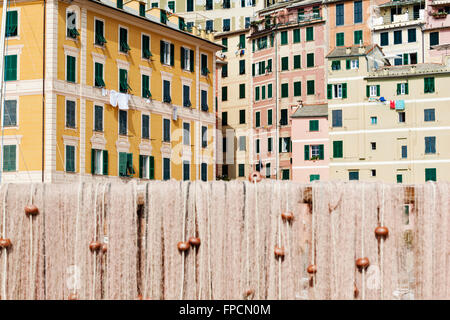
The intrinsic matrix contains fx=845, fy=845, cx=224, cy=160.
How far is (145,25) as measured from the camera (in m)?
Result: 56.1

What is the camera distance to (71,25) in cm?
5062

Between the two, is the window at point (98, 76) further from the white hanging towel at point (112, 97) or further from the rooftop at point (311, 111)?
the rooftop at point (311, 111)

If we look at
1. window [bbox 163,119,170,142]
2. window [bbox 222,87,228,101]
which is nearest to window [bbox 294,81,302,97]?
window [bbox 222,87,228,101]

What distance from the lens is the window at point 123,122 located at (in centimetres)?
5356

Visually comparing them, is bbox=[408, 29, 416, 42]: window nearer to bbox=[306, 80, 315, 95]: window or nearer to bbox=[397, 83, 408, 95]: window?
bbox=[397, 83, 408, 95]: window

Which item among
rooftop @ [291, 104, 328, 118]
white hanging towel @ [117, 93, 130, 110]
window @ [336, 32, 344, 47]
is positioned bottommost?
white hanging towel @ [117, 93, 130, 110]

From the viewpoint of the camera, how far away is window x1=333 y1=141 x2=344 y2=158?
6350cm

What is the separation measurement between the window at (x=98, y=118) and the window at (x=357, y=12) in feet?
97.1

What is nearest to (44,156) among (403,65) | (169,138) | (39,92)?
(39,92)

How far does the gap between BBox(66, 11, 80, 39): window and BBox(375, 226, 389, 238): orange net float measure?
4444cm
